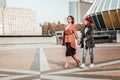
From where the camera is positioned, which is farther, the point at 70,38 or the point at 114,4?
the point at 114,4

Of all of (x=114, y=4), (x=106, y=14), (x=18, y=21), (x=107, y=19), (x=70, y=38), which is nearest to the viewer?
(x=70, y=38)

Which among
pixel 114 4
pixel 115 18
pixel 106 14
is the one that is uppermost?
pixel 114 4

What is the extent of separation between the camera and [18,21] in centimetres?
18688

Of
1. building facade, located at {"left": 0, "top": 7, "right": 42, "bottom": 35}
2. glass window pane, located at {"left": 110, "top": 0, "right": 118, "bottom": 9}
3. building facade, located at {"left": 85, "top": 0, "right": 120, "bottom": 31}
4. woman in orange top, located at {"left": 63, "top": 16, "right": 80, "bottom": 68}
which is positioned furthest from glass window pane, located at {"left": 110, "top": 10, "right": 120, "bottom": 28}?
building facade, located at {"left": 0, "top": 7, "right": 42, "bottom": 35}

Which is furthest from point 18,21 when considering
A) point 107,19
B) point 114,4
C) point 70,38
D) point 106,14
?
point 70,38

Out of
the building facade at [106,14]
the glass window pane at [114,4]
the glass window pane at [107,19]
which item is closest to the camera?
the glass window pane at [114,4]

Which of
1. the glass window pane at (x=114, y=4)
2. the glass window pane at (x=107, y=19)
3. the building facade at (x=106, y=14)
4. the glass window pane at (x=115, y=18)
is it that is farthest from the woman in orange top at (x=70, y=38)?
the glass window pane at (x=107, y=19)

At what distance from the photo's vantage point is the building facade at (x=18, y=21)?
600 feet

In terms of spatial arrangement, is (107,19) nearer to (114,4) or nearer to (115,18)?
(115,18)

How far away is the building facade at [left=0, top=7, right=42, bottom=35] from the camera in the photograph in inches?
7200

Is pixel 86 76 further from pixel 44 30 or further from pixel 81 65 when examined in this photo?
pixel 44 30

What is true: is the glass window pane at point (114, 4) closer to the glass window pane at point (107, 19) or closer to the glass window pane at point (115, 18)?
the glass window pane at point (115, 18)

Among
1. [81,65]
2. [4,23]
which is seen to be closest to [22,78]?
[81,65]

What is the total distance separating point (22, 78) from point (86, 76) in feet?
5.63
